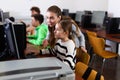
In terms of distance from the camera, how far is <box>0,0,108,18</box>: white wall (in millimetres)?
5441

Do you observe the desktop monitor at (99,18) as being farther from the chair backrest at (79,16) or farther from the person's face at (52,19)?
the person's face at (52,19)

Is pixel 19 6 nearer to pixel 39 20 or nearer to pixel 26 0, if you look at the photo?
pixel 26 0

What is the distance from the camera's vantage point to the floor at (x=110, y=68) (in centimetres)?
331

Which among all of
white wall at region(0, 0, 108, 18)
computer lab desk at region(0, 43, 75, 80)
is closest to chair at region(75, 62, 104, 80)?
computer lab desk at region(0, 43, 75, 80)

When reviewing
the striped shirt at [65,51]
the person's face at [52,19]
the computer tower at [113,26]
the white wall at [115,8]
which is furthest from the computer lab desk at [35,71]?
the white wall at [115,8]

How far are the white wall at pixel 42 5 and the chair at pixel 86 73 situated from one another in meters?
4.36

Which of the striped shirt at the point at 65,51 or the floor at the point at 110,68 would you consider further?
the floor at the point at 110,68

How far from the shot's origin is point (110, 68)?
3736 mm

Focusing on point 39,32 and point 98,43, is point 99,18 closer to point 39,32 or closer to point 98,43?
point 98,43

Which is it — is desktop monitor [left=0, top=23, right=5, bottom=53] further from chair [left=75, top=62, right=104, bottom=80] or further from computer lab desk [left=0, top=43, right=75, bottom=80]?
computer lab desk [left=0, top=43, right=75, bottom=80]

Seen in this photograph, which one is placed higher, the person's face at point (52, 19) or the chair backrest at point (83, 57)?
the person's face at point (52, 19)

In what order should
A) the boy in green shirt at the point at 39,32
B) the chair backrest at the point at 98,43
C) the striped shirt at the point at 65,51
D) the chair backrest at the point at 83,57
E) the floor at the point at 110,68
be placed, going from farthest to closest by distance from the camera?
the floor at the point at 110,68, the chair backrest at the point at 98,43, the boy in green shirt at the point at 39,32, the chair backrest at the point at 83,57, the striped shirt at the point at 65,51

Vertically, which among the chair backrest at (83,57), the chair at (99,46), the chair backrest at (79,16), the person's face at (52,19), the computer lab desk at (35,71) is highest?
the person's face at (52,19)

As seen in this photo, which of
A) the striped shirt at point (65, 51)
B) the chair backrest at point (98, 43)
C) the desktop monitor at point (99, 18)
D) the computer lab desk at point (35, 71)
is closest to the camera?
the computer lab desk at point (35, 71)
